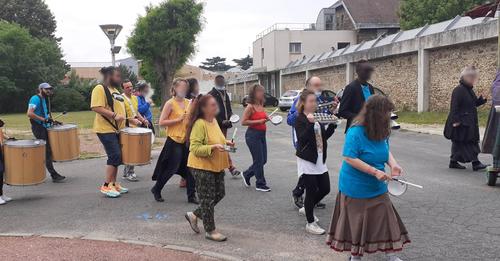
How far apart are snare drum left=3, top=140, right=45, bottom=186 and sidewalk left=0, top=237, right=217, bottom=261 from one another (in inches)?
77.5

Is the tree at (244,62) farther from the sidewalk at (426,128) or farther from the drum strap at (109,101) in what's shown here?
the drum strap at (109,101)

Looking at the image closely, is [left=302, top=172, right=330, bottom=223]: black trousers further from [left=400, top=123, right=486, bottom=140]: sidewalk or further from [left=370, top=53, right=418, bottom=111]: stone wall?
[left=370, top=53, right=418, bottom=111]: stone wall

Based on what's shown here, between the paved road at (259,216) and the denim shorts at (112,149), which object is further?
the denim shorts at (112,149)

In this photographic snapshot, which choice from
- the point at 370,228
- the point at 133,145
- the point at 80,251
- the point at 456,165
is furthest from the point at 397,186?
the point at 456,165

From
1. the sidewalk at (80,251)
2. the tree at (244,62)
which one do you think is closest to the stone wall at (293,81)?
the sidewalk at (80,251)

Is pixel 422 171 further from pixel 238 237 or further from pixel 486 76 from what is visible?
pixel 486 76

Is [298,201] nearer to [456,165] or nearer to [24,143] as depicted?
[24,143]

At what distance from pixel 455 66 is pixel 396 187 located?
19626mm

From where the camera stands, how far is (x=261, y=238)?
6047 mm

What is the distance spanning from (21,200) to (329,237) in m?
5.45

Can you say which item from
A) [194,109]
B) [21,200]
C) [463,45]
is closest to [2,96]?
[463,45]

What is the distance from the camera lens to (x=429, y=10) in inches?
1656

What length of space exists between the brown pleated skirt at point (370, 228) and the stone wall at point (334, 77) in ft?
93.1

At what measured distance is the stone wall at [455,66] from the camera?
67.5ft
